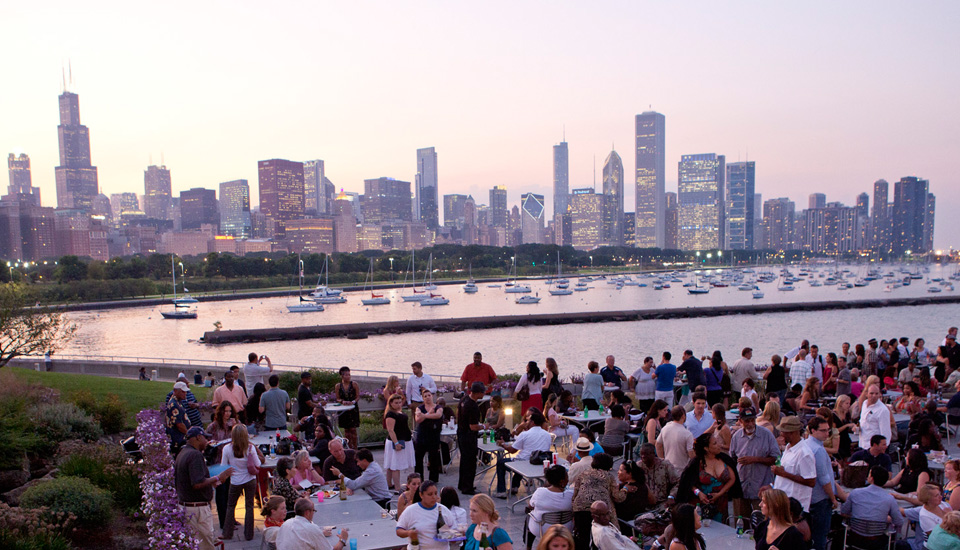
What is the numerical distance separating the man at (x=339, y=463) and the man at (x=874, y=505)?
18.5 ft

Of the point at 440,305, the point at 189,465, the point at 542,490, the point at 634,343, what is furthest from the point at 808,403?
the point at 440,305

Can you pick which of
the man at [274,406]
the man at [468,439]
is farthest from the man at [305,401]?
the man at [468,439]

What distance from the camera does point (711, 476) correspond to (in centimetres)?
682

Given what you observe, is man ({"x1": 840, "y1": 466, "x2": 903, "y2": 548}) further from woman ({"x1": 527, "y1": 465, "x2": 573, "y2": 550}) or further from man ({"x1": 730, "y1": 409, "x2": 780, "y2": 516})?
woman ({"x1": 527, "y1": 465, "x2": 573, "y2": 550})

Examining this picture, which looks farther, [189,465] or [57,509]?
[57,509]

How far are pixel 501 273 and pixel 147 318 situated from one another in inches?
3669

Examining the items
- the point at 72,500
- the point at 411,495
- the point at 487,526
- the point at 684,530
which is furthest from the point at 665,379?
the point at 72,500

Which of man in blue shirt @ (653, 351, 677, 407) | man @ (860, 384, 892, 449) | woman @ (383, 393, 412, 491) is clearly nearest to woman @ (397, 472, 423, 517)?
woman @ (383, 393, 412, 491)

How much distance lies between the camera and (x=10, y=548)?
6.09 metres

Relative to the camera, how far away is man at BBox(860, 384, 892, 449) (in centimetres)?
840

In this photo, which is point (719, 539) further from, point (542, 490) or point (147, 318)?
point (147, 318)

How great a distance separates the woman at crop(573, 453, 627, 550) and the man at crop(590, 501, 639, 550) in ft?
0.25

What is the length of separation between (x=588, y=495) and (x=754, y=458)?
2.35 metres

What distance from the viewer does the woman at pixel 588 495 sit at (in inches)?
226
